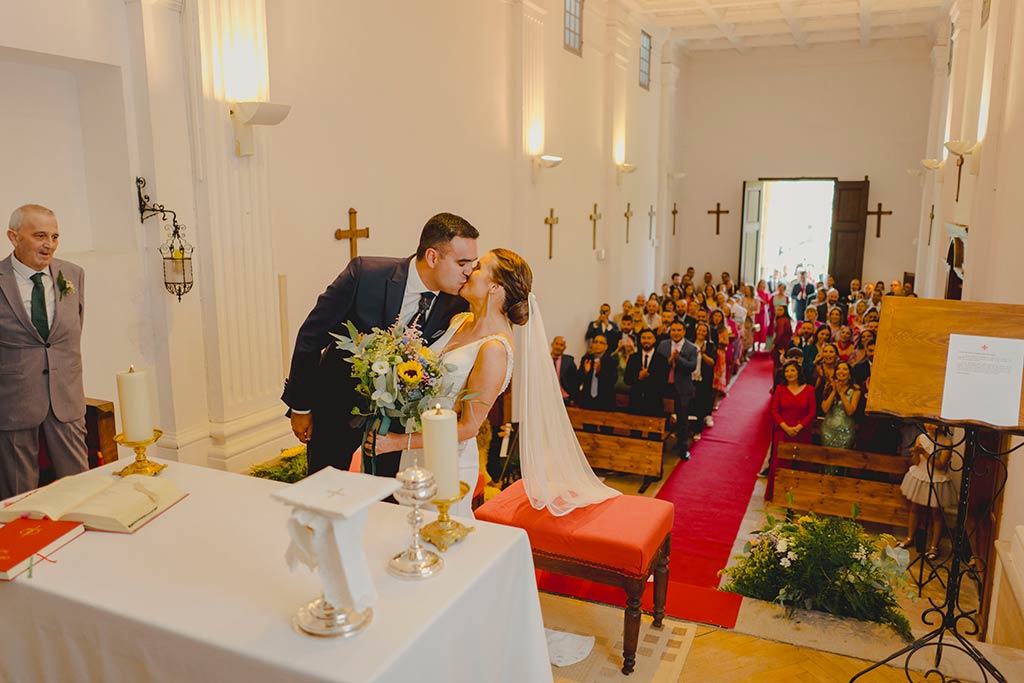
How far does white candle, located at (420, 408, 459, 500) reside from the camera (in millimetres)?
2043

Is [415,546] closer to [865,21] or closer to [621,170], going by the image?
[621,170]

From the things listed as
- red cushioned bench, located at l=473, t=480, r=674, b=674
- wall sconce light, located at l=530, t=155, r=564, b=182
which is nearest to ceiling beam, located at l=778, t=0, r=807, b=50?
wall sconce light, located at l=530, t=155, r=564, b=182

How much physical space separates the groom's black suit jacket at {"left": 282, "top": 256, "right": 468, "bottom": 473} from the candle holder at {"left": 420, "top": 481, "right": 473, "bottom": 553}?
148 cm

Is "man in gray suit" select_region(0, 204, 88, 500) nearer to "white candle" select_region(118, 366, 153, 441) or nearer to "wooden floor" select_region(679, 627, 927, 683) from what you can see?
"white candle" select_region(118, 366, 153, 441)

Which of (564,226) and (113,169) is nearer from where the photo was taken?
(113,169)

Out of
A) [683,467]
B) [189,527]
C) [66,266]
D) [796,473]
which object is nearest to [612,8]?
[683,467]

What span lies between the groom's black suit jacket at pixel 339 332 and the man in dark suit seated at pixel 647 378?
5111mm

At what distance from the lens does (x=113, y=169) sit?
4332 millimetres

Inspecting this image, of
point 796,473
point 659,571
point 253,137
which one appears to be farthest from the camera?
point 796,473

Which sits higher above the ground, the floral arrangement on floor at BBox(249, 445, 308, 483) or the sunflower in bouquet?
the sunflower in bouquet

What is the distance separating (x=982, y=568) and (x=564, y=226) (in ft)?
20.9

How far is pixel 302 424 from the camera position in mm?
3600

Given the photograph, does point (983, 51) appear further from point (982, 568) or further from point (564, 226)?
point (982, 568)

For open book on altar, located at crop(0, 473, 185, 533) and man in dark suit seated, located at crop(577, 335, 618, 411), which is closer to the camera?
open book on altar, located at crop(0, 473, 185, 533)
